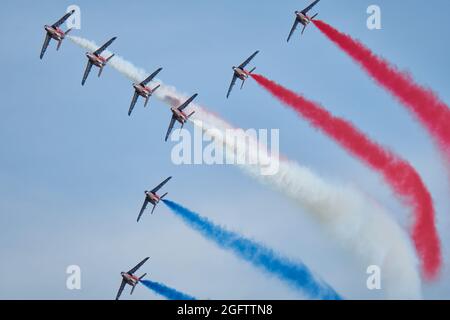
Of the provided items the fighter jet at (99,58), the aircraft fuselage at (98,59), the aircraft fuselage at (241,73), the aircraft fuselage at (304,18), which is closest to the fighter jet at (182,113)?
the aircraft fuselage at (241,73)

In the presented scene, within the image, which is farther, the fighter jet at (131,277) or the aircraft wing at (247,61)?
the aircraft wing at (247,61)

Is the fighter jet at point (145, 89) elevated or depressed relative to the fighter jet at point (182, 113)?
elevated

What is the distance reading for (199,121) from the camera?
9519 centimetres

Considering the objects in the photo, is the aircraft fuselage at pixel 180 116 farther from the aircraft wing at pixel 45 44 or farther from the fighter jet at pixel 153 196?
the aircraft wing at pixel 45 44

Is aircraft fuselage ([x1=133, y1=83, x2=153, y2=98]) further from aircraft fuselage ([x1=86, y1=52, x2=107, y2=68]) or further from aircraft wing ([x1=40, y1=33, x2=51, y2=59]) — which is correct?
aircraft wing ([x1=40, y1=33, x2=51, y2=59])

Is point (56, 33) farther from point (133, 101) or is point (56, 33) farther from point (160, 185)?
point (160, 185)

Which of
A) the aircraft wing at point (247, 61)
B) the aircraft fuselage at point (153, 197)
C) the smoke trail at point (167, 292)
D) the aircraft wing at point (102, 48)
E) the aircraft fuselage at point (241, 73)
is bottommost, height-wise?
the smoke trail at point (167, 292)

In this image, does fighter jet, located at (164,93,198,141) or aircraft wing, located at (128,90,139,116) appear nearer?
fighter jet, located at (164,93,198,141)

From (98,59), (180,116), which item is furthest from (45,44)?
(180,116)

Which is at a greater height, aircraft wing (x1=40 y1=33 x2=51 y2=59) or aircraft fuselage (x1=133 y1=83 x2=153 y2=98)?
aircraft wing (x1=40 y1=33 x2=51 y2=59)

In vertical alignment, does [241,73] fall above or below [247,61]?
below

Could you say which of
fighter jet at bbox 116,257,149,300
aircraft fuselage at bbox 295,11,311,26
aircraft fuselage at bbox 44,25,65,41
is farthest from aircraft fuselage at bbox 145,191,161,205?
aircraft fuselage at bbox 295,11,311,26
